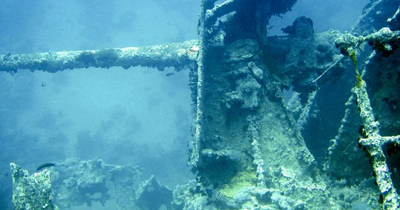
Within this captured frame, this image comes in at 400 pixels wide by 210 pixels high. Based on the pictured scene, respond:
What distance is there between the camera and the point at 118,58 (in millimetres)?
9062

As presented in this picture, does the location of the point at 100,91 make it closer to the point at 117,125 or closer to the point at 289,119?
the point at 117,125

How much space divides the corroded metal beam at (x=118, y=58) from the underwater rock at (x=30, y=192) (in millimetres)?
5164

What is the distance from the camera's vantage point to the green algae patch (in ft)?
13.8

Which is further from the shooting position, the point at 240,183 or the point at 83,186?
the point at 83,186

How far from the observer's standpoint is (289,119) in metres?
4.82

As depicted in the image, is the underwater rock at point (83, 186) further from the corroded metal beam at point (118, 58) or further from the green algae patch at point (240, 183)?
the green algae patch at point (240, 183)

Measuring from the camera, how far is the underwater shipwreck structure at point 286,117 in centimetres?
258

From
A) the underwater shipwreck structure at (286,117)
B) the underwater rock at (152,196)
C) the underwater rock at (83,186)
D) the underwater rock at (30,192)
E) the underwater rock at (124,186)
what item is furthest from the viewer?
the underwater rock at (83,186)

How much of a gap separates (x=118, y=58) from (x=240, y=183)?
6802 mm

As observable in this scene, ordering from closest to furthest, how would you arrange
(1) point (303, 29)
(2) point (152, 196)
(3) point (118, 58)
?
(1) point (303, 29) < (3) point (118, 58) < (2) point (152, 196)

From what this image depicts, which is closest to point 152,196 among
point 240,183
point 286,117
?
point 240,183

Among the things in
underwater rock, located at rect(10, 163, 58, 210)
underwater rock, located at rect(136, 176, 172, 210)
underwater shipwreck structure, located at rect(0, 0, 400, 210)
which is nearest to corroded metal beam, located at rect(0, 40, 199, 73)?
underwater shipwreck structure, located at rect(0, 0, 400, 210)

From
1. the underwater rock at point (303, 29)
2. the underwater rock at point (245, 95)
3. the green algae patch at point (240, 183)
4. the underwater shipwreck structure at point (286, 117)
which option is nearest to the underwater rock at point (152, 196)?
the underwater shipwreck structure at point (286, 117)

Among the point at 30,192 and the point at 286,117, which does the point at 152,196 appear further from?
the point at 286,117
